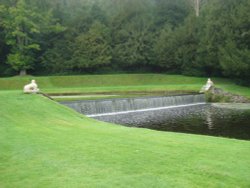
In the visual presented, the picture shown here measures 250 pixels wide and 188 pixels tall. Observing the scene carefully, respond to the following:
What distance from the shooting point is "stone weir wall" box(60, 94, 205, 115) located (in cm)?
2531

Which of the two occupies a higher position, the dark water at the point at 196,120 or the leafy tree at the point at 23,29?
the leafy tree at the point at 23,29

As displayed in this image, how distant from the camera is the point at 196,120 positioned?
2247 centimetres

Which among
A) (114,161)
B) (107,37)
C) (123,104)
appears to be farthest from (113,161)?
(107,37)

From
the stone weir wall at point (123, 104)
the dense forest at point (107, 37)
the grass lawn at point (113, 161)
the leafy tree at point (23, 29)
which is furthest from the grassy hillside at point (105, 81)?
the grass lawn at point (113, 161)

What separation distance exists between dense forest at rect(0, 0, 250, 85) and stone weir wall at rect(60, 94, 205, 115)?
1270 cm

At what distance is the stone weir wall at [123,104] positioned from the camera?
2531cm

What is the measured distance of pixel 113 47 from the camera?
49.9 meters

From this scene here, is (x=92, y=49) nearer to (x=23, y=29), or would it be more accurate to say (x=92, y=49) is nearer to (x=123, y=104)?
(x=23, y=29)

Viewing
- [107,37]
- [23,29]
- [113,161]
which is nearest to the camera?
[113,161]

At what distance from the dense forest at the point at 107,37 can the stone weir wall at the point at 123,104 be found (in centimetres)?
1270

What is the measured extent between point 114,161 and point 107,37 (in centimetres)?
4264

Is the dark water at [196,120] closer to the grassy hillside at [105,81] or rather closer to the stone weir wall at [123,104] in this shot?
the stone weir wall at [123,104]

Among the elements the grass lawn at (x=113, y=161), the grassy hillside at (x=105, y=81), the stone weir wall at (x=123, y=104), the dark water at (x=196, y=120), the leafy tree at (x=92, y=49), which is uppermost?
the leafy tree at (x=92, y=49)

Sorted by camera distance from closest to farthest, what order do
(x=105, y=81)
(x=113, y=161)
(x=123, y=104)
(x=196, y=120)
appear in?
(x=113, y=161) → (x=196, y=120) → (x=123, y=104) → (x=105, y=81)
